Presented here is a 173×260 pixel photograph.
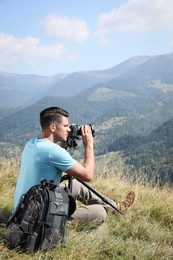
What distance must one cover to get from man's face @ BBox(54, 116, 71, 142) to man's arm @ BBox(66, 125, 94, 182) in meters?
0.23

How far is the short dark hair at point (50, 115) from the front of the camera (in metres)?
3.80

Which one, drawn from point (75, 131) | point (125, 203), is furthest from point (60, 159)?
point (125, 203)

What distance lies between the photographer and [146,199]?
5961 mm

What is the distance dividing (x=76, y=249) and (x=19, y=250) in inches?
24.3

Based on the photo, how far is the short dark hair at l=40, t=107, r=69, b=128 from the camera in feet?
12.5

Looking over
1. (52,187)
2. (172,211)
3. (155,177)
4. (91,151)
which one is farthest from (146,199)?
(52,187)

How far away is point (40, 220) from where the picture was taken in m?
3.28

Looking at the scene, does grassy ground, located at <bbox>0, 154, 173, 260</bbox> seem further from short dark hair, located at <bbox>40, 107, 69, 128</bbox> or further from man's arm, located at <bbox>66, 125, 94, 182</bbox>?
short dark hair, located at <bbox>40, 107, 69, 128</bbox>

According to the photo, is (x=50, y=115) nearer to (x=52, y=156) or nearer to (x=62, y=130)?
(x=62, y=130)

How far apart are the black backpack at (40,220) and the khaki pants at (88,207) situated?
97 cm

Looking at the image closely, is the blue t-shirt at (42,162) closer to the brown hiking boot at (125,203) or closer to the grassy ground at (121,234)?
the grassy ground at (121,234)

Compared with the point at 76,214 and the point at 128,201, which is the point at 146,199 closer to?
the point at 128,201

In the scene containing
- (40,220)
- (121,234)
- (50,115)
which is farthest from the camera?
(121,234)

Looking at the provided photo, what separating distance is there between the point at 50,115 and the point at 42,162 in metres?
0.58
